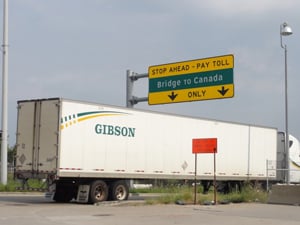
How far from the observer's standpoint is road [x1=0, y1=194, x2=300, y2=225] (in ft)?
50.8

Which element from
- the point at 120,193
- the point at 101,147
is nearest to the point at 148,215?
the point at 101,147

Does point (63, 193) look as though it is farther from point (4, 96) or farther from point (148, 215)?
point (4, 96)

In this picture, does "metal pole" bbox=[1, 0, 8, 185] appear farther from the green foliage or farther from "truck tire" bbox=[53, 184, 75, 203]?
the green foliage

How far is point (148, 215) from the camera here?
1753 cm

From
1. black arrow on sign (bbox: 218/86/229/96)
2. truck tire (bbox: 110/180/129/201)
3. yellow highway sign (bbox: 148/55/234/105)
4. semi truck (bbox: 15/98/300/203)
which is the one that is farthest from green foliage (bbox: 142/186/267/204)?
yellow highway sign (bbox: 148/55/234/105)

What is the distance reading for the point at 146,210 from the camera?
63.8 ft

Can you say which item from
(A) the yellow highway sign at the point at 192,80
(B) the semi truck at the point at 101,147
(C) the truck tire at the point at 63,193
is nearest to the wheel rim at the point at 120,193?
(B) the semi truck at the point at 101,147

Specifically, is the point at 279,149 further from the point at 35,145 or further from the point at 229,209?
the point at 35,145

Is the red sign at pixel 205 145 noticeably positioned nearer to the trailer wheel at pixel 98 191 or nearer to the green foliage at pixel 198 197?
the green foliage at pixel 198 197

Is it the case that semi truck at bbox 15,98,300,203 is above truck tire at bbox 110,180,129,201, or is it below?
above

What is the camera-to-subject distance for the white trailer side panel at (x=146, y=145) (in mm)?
22141

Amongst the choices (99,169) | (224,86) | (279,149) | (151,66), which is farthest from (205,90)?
(99,169)

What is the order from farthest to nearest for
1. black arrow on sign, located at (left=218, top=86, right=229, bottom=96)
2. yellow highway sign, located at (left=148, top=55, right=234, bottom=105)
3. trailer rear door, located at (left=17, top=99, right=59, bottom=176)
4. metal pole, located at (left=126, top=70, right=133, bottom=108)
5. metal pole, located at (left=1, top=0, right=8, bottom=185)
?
1. metal pole, located at (left=126, top=70, right=133, bottom=108)
2. metal pole, located at (left=1, top=0, right=8, bottom=185)
3. yellow highway sign, located at (left=148, top=55, right=234, bottom=105)
4. black arrow on sign, located at (left=218, top=86, right=229, bottom=96)
5. trailer rear door, located at (left=17, top=99, right=59, bottom=176)

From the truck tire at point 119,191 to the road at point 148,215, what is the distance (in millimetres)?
2465
